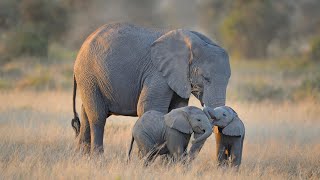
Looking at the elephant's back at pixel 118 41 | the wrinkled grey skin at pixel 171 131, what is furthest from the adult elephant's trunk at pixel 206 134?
the elephant's back at pixel 118 41

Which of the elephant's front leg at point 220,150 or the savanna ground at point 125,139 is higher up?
the elephant's front leg at point 220,150

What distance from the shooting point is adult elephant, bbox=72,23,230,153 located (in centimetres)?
990

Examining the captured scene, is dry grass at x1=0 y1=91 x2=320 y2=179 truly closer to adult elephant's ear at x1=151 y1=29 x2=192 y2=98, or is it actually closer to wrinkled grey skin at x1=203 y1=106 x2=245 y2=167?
wrinkled grey skin at x1=203 y1=106 x2=245 y2=167

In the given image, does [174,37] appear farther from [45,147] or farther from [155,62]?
[45,147]

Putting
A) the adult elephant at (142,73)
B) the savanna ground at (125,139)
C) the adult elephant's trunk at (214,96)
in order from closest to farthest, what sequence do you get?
the savanna ground at (125,139) → the adult elephant's trunk at (214,96) → the adult elephant at (142,73)

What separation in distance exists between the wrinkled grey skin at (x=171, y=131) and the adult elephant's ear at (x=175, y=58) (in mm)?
576

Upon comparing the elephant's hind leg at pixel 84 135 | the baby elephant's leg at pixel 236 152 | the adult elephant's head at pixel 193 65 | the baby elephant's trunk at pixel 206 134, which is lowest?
the elephant's hind leg at pixel 84 135

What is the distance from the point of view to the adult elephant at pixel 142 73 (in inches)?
390

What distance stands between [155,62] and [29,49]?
749 inches

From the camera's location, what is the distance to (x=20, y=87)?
784 inches

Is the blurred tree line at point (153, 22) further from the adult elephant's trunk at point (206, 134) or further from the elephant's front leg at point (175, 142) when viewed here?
the adult elephant's trunk at point (206, 134)

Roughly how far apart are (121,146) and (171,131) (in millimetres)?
2406

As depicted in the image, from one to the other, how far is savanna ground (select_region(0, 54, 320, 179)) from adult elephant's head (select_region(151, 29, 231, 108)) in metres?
0.93

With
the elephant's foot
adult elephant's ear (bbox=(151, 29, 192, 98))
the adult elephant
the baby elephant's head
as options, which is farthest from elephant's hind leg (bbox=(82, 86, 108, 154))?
the baby elephant's head
